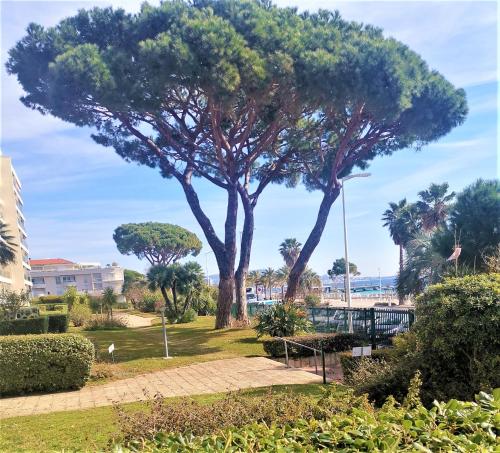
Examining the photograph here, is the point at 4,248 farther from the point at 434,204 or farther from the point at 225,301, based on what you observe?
the point at 434,204

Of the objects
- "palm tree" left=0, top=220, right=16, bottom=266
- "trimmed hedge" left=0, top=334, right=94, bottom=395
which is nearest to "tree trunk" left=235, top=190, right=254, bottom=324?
"trimmed hedge" left=0, top=334, right=94, bottom=395

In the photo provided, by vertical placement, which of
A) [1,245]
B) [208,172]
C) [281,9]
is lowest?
[1,245]

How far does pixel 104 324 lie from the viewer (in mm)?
26297

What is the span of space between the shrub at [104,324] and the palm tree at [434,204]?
26.7 meters

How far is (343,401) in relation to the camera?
3543mm

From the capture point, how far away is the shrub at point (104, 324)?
2575 cm

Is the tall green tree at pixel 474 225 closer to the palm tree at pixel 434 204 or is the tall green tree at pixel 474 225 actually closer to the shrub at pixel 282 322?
the shrub at pixel 282 322

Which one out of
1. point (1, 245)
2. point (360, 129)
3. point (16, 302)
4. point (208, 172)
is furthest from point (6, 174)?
point (360, 129)

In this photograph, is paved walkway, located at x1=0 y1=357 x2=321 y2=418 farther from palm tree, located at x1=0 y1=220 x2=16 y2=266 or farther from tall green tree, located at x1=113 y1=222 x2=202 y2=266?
tall green tree, located at x1=113 y1=222 x2=202 y2=266

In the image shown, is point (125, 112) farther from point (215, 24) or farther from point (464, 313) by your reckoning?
point (464, 313)

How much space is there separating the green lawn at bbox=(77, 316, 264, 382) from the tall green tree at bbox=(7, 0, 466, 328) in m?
2.35

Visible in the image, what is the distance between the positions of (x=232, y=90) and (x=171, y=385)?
9.91 meters

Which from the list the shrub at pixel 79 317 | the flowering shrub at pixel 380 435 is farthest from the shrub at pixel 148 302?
the flowering shrub at pixel 380 435

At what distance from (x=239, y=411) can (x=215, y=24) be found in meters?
14.9
